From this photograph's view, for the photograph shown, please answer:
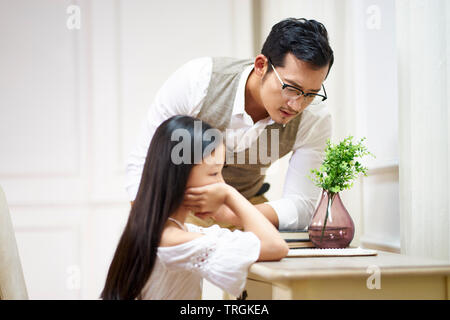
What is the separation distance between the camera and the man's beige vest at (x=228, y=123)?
1529 millimetres

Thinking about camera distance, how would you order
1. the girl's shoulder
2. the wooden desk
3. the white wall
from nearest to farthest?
the wooden desk
the girl's shoulder
the white wall

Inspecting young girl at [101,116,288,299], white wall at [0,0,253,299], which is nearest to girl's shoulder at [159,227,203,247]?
young girl at [101,116,288,299]

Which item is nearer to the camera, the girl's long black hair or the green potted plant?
the girl's long black hair

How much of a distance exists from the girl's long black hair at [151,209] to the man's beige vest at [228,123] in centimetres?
42

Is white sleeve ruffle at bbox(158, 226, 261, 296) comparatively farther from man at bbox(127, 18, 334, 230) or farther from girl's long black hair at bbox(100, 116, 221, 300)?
man at bbox(127, 18, 334, 230)

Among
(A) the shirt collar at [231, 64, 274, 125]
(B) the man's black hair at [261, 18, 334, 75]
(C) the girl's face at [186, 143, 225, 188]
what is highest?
(B) the man's black hair at [261, 18, 334, 75]

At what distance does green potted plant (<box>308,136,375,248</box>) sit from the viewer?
1.32 meters

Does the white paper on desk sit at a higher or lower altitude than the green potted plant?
lower

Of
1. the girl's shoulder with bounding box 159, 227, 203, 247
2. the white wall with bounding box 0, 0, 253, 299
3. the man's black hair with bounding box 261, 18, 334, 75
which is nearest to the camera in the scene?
the girl's shoulder with bounding box 159, 227, 203, 247

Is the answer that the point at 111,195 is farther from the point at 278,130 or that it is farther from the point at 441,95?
the point at 441,95

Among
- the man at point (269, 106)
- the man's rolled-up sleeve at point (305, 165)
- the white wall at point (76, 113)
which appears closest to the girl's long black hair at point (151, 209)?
the man at point (269, 106)

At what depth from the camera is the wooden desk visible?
0.92 meters

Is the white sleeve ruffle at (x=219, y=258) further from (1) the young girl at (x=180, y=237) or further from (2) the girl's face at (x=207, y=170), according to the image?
(2) the girl's face at (x=207, y=170)

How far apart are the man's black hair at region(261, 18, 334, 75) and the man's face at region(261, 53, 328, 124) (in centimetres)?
→ 2
